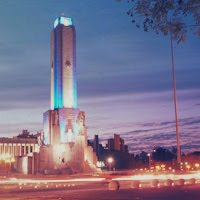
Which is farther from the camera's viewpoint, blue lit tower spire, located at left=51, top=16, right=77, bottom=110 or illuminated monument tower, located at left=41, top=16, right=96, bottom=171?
blue lit tower spire, located at left=51, top=16, right=77, bottom=110

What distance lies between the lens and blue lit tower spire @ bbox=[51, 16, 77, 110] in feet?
281

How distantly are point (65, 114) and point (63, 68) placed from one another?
1029 cm

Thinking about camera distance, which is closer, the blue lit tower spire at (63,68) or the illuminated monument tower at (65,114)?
the illuminated monument tower at (65,114)

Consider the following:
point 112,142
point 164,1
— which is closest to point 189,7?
point 164,1

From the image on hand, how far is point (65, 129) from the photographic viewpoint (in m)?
84.1

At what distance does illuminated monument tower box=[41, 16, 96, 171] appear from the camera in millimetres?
80000

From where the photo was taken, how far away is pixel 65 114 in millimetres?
83750

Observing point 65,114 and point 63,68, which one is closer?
point 65,114

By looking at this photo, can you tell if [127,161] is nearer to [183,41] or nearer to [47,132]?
[47,132]

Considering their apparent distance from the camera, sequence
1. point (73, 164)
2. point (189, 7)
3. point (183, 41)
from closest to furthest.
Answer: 1. point (189, 7)
2. point (183, 41)
3. point (73, 164)

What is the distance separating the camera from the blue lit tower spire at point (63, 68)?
281ft

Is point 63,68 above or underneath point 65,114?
above

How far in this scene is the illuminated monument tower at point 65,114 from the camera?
262 ft

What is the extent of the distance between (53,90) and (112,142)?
41991 mm
